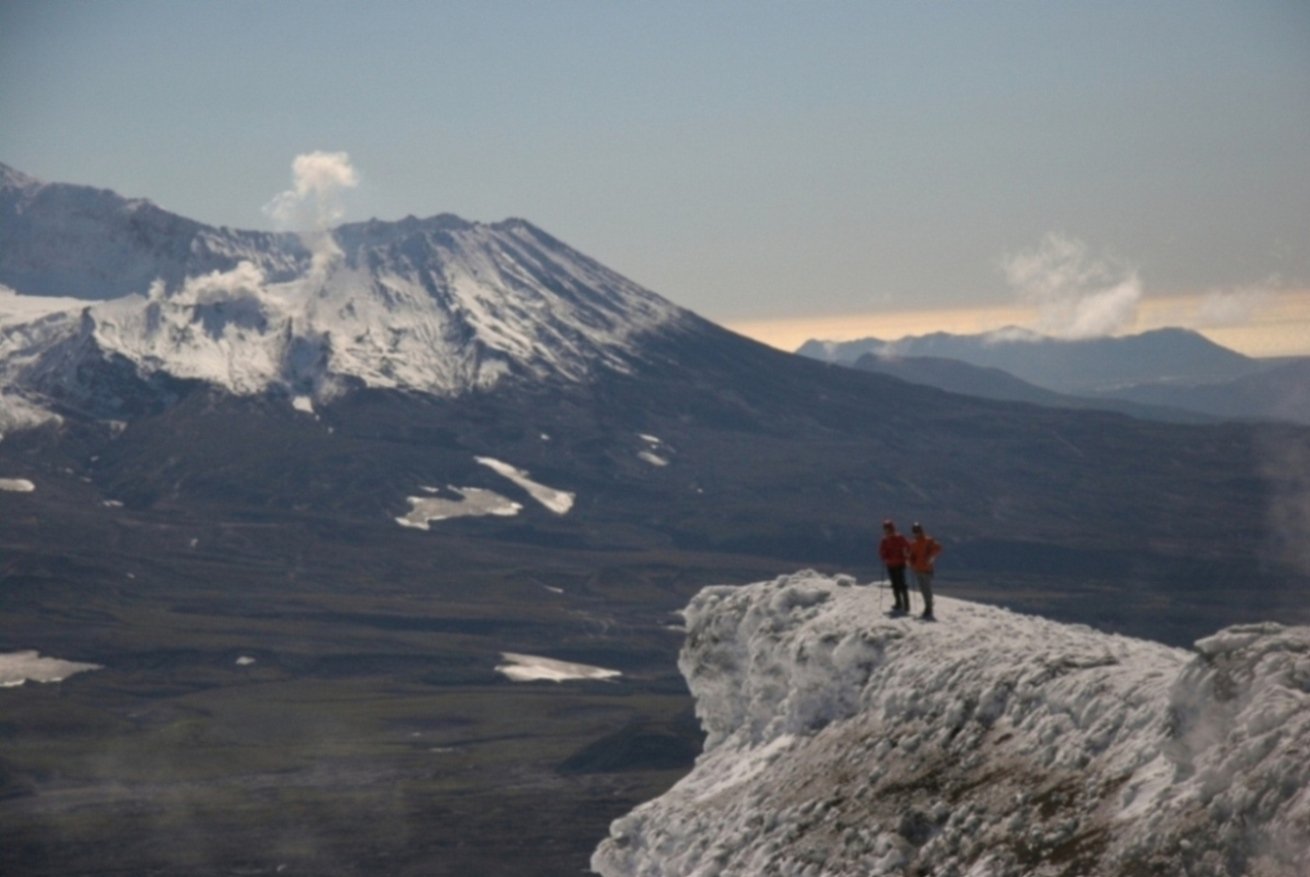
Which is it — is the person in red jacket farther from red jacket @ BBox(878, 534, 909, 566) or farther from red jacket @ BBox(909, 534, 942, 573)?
red jacket @ BBox(909, 534, 942, 573)

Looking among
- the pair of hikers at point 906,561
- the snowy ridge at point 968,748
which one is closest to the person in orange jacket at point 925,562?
the pair of hikers at point 906,561

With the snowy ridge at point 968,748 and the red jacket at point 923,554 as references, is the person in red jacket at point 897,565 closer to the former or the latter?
the red jacket at point 923,554

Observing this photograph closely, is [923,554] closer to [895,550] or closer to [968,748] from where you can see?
[895,550]

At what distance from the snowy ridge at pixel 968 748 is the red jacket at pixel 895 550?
906 mm

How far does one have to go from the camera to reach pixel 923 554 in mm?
34625

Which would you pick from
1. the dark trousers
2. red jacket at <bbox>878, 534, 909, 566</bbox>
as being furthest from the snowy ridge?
red jacket at <bbox>878, 534, 909, 566</bbox>

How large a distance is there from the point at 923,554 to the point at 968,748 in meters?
7.55

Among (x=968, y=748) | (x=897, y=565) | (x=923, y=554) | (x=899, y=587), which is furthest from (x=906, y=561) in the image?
(x=968, y=748)

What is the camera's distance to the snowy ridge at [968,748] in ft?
69.4

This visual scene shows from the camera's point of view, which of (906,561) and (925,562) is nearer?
(925,562)

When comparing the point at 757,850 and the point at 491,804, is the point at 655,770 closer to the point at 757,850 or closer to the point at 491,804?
the point at 491,804

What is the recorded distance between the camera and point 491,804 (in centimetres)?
17488

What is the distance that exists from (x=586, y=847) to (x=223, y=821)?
33.7 m

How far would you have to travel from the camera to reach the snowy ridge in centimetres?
2116
